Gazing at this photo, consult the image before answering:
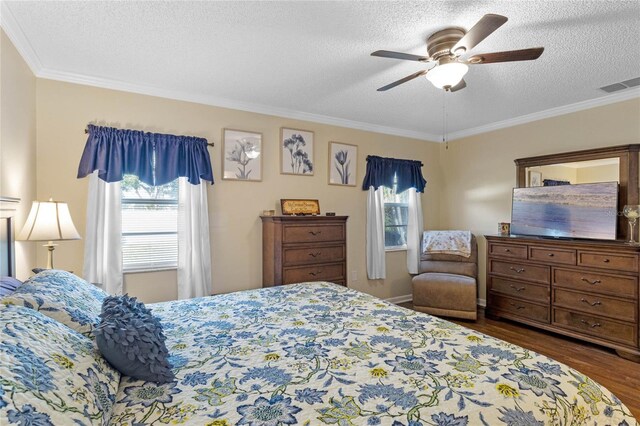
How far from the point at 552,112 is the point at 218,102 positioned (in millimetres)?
3832

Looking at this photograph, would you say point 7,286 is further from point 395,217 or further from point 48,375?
point 395,217

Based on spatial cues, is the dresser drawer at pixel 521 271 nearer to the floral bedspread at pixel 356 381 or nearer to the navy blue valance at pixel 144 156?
the floral bedspread at pixel 356 381

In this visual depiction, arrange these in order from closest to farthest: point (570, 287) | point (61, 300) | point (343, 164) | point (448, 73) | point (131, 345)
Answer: point (131, 345) < point (61, 300) < point (448, 73) < point (570, 287) < point (343, 164)

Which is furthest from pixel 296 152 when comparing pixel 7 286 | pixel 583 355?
pixel 583 355

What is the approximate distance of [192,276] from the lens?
128 inches

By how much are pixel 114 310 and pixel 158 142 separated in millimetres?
2338

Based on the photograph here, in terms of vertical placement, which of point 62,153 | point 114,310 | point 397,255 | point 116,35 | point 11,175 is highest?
point 116,35

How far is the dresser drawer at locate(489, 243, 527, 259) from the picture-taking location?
3752 mm

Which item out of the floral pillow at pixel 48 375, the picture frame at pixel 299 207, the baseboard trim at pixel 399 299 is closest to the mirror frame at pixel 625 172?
the baseboard trim at pixel 399 299

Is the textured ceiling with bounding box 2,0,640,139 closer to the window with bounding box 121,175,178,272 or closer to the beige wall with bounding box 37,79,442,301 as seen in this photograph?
the beige wall with bounding box 37,79,442,301

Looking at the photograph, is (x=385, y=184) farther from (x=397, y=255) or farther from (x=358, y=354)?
(x=358, y=354)

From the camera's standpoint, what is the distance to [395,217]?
4883mm

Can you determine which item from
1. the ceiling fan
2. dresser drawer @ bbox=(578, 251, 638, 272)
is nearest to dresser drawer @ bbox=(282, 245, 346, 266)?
the ceiling fan

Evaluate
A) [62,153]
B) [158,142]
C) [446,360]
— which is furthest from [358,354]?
[62,153]
